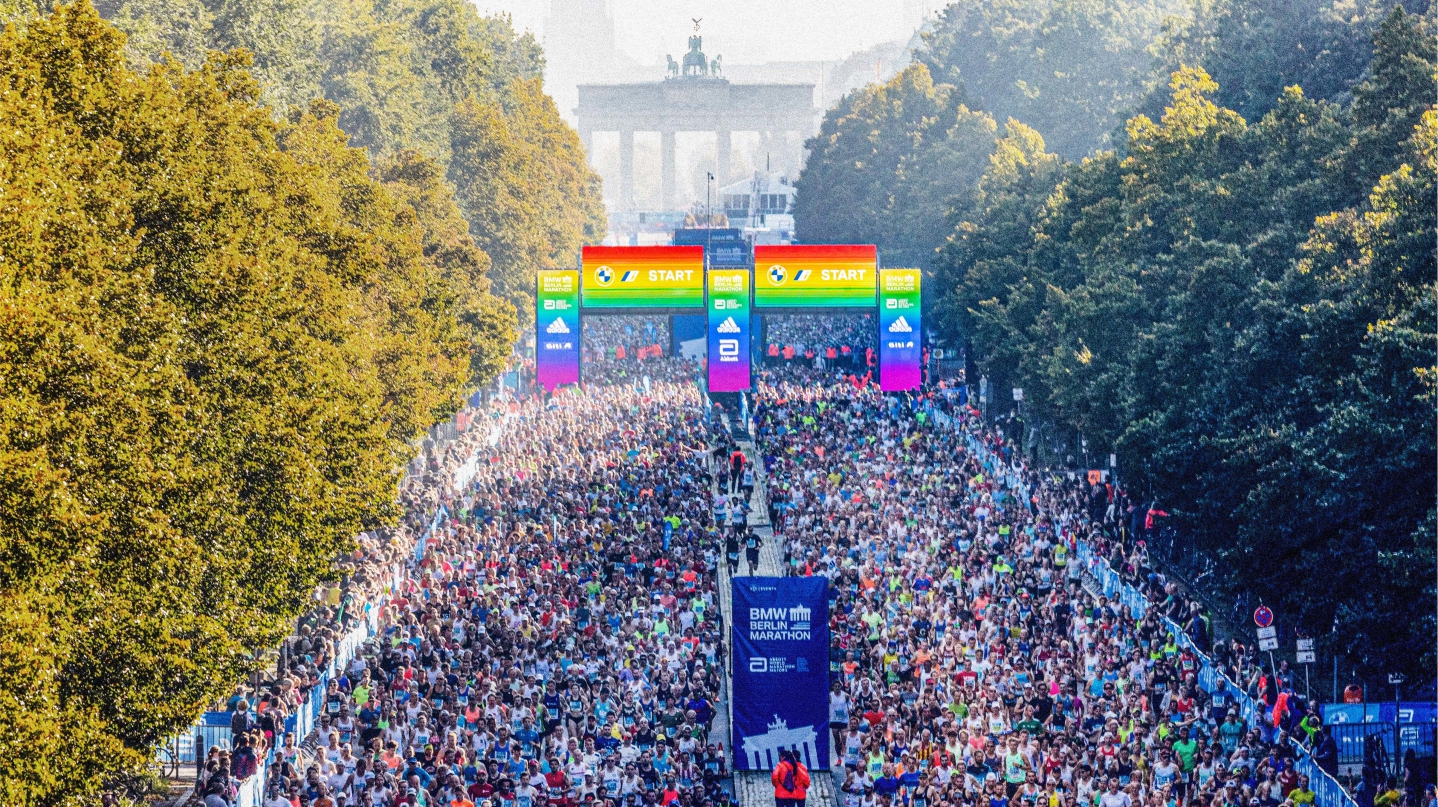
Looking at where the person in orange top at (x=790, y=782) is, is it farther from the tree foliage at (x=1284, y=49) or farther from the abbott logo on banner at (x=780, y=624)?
the tree foliage at (x=1284, y=49)

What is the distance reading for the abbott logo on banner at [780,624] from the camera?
24.4m

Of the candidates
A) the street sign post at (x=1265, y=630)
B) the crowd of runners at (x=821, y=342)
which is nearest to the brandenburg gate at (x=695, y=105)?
the crowd of runners at (x=821, y=342)

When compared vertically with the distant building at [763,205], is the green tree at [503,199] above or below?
below

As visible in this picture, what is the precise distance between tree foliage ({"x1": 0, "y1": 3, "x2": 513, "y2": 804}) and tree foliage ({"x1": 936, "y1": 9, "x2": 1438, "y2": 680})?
15.6 metres

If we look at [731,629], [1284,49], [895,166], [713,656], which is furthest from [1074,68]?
[731,629]

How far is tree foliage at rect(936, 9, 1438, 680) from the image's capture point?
28.2 meters

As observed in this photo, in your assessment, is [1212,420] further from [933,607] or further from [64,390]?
[64,390]

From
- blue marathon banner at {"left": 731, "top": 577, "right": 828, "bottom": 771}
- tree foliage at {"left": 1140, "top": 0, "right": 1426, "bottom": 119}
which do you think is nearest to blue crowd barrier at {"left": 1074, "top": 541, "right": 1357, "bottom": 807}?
blue marathon banner at {"left": 731, "top": 577, "right": 828, "bottom": 771}

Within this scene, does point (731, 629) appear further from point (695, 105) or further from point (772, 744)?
point (695, 105)

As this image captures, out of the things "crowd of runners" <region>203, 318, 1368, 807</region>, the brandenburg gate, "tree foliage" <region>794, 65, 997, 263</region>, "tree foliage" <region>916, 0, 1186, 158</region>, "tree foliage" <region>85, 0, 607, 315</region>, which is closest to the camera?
"crowd of runners" <region>203, 318, 1368, 807</region>

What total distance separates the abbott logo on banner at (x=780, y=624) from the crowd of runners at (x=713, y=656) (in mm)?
2091

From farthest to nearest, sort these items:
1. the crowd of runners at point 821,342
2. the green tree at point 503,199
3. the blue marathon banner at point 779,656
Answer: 1. the green tree at point 503,199
2. the crowd of runners at point 821,342
3. the blue marathon banner at point 779,656

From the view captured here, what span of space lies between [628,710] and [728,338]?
26835mm

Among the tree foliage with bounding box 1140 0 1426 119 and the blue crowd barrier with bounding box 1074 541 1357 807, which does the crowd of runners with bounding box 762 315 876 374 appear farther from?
the blue crowd barrier with bounding box 1074 541 1357 807
